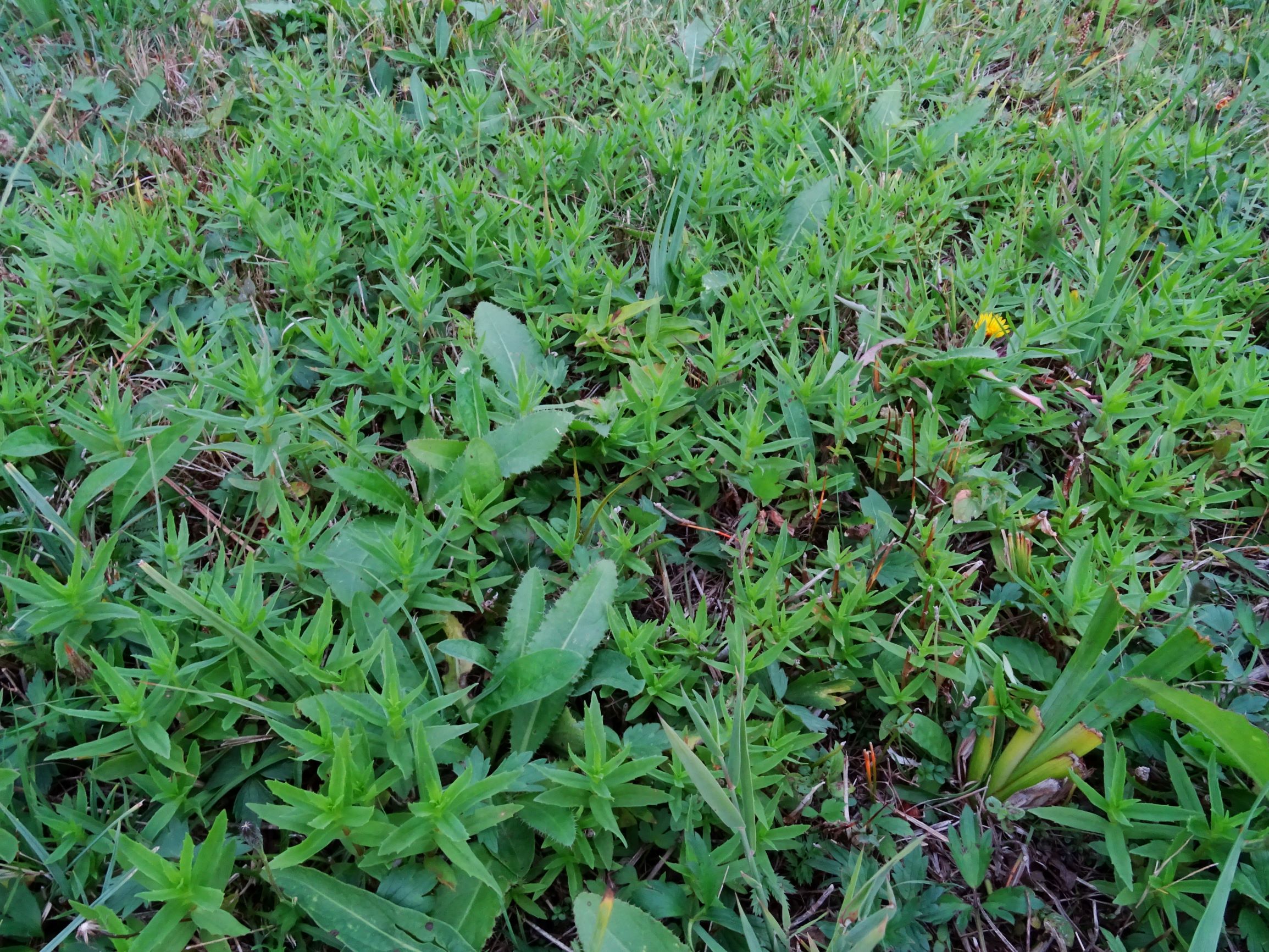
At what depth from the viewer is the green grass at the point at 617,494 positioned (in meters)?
1.49

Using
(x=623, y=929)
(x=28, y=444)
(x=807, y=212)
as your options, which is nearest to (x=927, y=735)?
(x=623, y=929)

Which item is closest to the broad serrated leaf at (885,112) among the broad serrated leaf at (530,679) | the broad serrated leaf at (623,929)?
the broad serrated leaf at (530,679)

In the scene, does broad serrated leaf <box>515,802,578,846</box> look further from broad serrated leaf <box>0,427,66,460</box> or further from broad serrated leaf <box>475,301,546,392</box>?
broad serrated leaf <box>0,427,66,460</box>

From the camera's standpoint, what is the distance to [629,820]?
157 centimetres

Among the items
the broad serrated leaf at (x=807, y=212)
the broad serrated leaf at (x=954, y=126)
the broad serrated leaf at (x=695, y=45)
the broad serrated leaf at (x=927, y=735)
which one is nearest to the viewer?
the broad serrated leaf at (x=927, y=735)

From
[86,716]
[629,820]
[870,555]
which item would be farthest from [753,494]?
[86,716]

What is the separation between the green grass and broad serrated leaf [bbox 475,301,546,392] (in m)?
0.02

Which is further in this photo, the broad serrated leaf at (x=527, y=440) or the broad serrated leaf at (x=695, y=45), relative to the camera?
the broad serrated leaf at (x=695, y=45)

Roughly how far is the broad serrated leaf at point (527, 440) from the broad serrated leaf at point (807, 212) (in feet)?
A: 3.52

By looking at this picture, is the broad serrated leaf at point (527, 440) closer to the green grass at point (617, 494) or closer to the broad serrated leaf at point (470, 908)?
the green grass at point (617, 494)

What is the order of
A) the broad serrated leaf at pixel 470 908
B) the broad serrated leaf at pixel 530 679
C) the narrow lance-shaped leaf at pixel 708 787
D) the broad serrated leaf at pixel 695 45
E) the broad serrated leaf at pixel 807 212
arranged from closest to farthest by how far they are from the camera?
the narrow lance-shaped leaf at pixel 708 787
the broad serrated leaf at pixel 470 908
the broad serrated leaf at pixel 530 679
the broad serrated leaf at pixel 807 212
the broad serrated leaf at pixel 695 45

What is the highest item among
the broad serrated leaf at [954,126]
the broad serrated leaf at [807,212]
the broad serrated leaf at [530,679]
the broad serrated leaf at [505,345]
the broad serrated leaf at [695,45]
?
the broad serrated leaf at [695,45]

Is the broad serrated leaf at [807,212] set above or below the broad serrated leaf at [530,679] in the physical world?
above

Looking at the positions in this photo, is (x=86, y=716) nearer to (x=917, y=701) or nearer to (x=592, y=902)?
(x=592, y=902)
